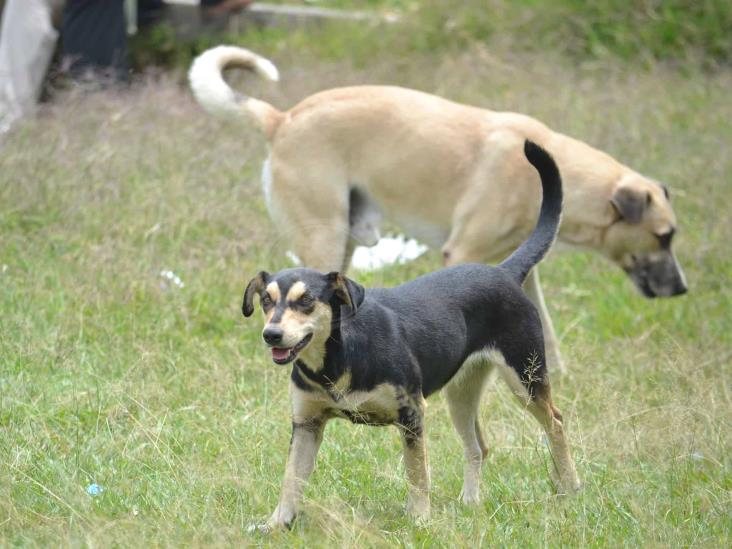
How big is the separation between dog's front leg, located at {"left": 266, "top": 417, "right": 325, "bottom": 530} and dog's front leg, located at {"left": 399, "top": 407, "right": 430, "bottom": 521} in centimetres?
27

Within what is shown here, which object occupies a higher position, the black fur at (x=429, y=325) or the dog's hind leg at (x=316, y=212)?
the black fur at (x=429, y=325)

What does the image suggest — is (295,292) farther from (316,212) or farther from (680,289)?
(680,289)

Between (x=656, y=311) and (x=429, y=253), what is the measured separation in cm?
144

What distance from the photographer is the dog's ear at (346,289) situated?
3.79 metres

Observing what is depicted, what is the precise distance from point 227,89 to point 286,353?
3277 millimetres

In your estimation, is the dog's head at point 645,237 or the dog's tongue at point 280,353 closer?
the dog's tongue at point 280,353

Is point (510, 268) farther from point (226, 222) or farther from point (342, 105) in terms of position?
point (226, 222)

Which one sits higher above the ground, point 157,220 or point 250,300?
point 250,300

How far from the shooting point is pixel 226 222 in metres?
7.14

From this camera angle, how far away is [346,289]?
380 cm

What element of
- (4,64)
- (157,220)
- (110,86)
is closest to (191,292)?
(157,220)

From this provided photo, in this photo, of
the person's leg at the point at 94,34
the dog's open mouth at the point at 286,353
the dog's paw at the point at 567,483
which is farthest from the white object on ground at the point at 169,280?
the person's leg at the point at 94,34

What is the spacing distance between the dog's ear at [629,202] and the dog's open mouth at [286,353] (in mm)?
3263

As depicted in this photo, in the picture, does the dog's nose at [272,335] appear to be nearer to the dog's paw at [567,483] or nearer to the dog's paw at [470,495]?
the dog's paw at [470,495]
